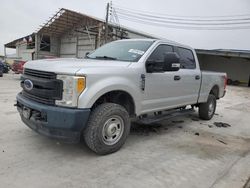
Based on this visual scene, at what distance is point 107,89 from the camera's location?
374 centimetres

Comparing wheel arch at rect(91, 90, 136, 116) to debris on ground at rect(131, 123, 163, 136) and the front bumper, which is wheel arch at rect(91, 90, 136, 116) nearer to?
the front bumper

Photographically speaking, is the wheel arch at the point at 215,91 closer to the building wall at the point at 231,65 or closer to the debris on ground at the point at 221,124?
the debris on ground at the point at 221,124

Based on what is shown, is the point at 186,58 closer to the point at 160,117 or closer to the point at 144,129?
the point at 160,117

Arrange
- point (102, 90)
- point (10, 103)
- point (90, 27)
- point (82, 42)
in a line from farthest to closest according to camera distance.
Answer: point (82, 42), point (90, 27), point (10, 103), point (102, 90)

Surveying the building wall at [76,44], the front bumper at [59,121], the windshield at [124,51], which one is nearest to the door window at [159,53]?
the windshield at [124,51]

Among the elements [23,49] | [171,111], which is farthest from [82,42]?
[171,111]

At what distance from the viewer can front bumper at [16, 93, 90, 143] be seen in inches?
134

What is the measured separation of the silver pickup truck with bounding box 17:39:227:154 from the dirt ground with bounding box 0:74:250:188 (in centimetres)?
37

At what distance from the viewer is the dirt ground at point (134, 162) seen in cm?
315

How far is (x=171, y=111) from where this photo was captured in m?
5.62

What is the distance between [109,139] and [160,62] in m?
1.66

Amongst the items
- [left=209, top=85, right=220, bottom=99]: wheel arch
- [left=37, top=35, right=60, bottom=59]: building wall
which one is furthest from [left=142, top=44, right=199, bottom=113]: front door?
[left=37, top=35, right=60, bottom=59]: building wall

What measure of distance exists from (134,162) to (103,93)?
1.13 metres

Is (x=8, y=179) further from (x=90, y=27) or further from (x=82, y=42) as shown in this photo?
(x=82, y=42)
